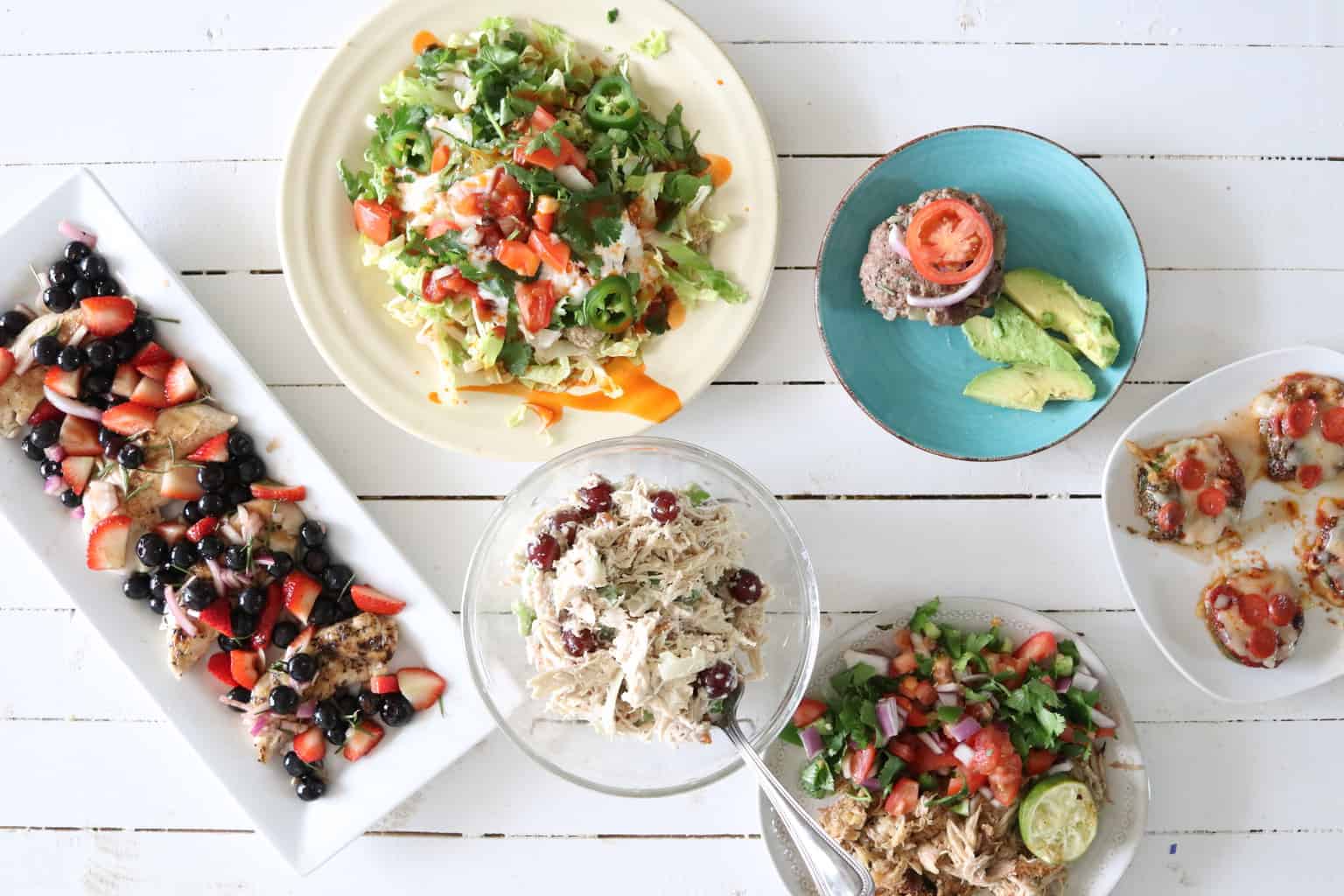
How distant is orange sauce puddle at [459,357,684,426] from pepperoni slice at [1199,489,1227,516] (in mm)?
1321

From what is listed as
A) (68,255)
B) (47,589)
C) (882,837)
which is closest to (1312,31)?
(882,837)

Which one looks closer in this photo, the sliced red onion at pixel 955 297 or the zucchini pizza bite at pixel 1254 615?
the sliced red onion at pixel 955 297

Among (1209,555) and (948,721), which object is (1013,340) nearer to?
(1209,555)

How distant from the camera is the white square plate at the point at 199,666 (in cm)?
232

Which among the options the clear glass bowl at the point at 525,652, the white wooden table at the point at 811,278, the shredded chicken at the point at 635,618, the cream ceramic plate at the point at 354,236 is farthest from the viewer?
the white wooden table at the point at 811,278

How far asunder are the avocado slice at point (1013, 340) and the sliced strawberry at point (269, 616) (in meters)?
1.83

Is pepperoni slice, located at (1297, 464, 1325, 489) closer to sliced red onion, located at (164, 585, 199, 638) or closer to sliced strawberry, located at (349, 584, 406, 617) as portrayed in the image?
sliced strawberry, located at (349, 584, 406, 617)

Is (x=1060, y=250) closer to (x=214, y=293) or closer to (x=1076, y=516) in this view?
(x=1076, y=516)

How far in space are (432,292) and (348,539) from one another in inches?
26.3

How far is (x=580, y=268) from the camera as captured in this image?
2.16 m

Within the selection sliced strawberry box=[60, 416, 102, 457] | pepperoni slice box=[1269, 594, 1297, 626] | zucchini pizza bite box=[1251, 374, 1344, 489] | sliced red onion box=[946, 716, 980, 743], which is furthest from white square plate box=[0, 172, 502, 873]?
zucchini pizza bite box=[1251, 374, 1344, 489]

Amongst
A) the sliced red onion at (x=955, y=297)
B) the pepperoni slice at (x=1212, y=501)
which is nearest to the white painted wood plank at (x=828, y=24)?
the sliced red onion at (x=955, y=297)

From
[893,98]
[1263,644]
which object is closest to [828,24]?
[893,98]

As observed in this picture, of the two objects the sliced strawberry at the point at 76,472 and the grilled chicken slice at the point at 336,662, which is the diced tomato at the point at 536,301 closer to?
the grilled chicken slice at the point at 336,662
